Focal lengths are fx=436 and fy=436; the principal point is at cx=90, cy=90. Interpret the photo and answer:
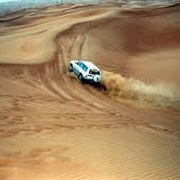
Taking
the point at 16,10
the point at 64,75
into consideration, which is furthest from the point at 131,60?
the point at 16,10

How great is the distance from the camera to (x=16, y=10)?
4312 centimetres

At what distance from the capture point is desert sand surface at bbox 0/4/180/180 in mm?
12957

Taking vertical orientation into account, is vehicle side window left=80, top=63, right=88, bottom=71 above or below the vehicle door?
above

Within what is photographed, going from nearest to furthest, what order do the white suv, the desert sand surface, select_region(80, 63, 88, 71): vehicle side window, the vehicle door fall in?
the desert sand surface
the white suv
select_region(80, 63, 88, 71): vehicle side window
the vehicle door

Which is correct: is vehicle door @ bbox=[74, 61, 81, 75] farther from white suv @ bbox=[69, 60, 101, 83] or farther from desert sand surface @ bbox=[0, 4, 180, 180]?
desert sand surface @ bbox=[0, 4, 180, 180]

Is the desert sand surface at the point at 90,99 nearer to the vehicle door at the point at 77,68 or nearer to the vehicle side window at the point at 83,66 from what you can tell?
the vehicle door at the point at 77,68

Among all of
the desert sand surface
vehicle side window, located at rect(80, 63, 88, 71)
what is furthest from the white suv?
the desert sand surface

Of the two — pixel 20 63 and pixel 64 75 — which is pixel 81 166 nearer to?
pixel 64 75

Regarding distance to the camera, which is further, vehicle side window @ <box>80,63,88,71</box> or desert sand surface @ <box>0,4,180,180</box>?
vehicle side window @ <box>80,63,88,71</box>

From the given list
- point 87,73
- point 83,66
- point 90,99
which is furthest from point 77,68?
point 90,99

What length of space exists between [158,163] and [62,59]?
14.8m

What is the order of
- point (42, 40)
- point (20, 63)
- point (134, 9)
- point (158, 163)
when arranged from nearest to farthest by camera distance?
point (158, 163) < point (20, 63) < point (42, 40) < point (134, 9)

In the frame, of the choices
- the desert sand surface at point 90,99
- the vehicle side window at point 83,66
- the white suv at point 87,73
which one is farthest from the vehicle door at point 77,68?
the desert sand surface at point 90,99

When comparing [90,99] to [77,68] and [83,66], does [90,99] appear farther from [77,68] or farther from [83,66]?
[77,68]
